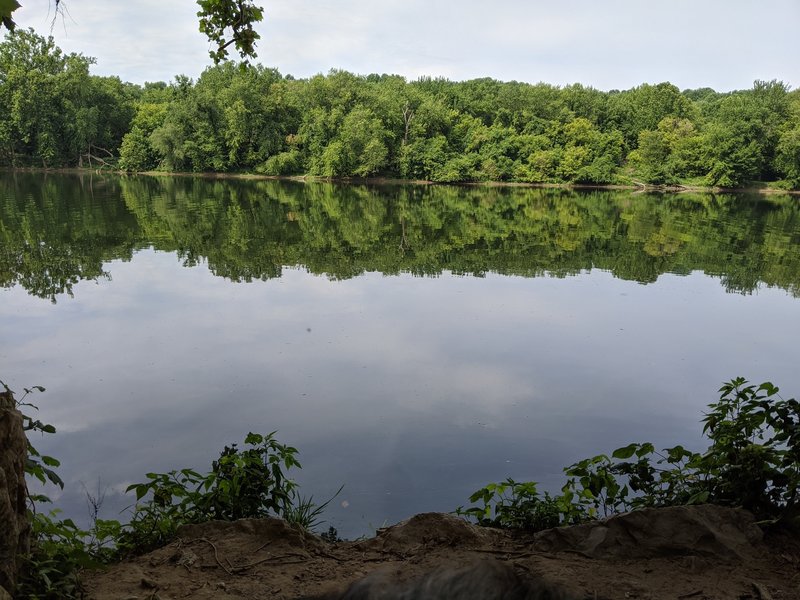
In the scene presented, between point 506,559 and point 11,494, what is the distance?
2.99 m

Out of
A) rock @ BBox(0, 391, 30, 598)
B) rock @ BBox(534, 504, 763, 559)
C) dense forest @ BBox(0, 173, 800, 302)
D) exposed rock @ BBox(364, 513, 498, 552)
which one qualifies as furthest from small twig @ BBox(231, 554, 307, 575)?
dense forest @ BBox(0, 173, 800, 302)

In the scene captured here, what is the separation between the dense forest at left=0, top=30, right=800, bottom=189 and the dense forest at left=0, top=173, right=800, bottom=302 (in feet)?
47.7

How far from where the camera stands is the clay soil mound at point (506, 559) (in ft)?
11.7

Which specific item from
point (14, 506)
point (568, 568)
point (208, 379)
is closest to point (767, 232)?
point (208, 379)

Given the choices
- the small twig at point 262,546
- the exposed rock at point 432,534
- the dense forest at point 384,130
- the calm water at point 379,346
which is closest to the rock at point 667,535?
the exposed rock at point 432,534

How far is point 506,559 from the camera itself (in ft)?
13.2

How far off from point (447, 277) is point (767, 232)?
1882 centimetres

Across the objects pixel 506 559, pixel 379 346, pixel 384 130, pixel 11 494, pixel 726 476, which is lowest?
pixel 506 559

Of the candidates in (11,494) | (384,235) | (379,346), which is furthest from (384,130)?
(11,494)

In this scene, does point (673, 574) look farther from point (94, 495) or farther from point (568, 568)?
point (94, 495)

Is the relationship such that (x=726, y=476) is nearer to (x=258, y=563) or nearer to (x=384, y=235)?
(x=258, y=563)

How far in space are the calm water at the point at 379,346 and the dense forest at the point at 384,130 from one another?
34584 mm

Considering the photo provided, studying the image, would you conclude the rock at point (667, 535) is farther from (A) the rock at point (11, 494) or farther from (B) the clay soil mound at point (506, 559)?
(A) the rock at point (11, 494)

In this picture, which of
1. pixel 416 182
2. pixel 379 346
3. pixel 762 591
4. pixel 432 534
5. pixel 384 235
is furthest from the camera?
pixel 416 182
